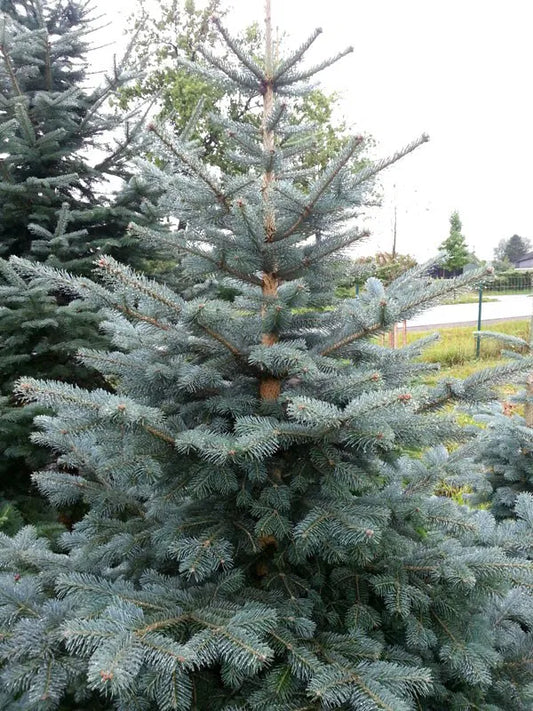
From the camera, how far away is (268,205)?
1724 mm

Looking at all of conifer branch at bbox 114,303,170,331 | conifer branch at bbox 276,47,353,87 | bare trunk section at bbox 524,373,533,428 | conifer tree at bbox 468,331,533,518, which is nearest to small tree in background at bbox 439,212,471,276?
bare trunk section at bbox 524,373,533,428

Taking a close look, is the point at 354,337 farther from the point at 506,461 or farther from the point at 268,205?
the point at 506,461

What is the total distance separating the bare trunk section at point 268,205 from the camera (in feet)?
5.74

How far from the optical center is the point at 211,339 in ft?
5.60

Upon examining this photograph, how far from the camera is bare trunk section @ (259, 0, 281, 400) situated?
1.75 m

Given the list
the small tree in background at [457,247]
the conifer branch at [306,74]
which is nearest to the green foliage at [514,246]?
the small tree in background at [457,247]

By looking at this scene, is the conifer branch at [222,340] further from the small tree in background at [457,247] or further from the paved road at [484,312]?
the small tree in background at [457,247]

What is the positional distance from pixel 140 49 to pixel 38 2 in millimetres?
14846

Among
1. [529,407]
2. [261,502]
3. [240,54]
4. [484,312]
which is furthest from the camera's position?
[484,312]

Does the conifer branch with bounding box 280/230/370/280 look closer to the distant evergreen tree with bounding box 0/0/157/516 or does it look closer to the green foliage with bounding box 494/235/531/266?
the distant evergreen tree with bounding box 0/0/157/516

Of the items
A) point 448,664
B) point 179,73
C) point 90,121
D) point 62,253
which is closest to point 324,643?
point 448,664

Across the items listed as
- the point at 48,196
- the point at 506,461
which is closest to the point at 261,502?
the point at 506,461

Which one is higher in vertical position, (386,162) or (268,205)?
(386,162)

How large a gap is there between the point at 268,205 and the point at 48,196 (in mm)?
3023
